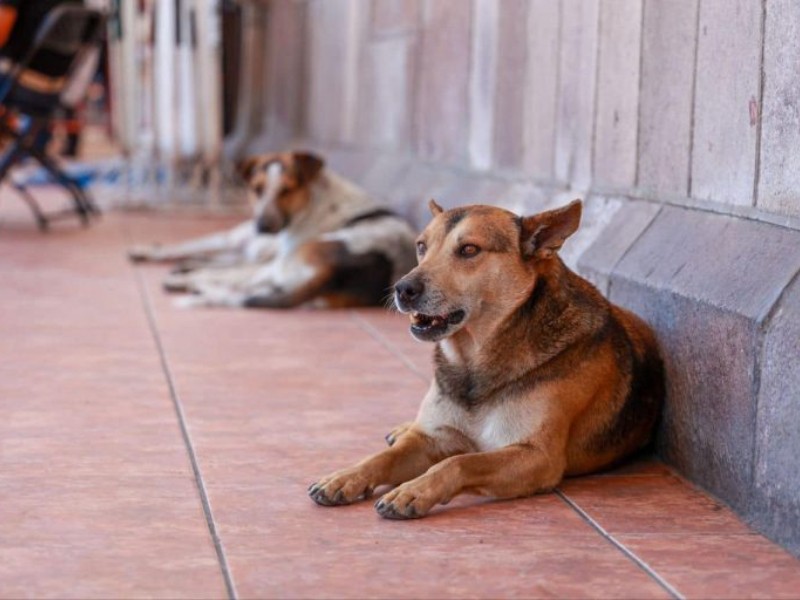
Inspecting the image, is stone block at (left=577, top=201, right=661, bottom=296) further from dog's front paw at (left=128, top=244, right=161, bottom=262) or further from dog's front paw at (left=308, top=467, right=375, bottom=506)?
dog's front paw at (left=128, top=244, right=161, bottom=262)

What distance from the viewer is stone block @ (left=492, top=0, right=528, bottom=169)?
21.1 feet

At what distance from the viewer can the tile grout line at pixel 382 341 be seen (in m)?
5.54

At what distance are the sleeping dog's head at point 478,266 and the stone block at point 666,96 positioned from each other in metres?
0.77

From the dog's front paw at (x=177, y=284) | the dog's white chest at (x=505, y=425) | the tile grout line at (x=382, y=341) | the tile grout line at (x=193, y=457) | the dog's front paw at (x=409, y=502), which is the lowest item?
the dog's front paw at (x=177, y=284)

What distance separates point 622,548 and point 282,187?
459 cm

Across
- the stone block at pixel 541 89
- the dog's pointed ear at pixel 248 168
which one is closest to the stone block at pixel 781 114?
the stone block at pixel 541 89

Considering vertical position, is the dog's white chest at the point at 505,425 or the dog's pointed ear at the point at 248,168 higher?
the dog's pointed ear at the point at 248,168

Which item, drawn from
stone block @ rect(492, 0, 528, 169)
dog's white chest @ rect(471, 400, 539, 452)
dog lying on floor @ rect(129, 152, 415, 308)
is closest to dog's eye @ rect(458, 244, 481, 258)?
dog's white chest @ rect(471, 400, 539, 452)

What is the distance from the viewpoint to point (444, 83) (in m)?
7.75

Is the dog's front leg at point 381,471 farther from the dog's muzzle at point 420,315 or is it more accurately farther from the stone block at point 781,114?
the stone block at point 781,114

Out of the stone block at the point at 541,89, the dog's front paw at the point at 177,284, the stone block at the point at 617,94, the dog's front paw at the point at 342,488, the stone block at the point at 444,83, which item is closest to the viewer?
the dog's front paw at the point at 342,488

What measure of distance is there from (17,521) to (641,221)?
2333mm

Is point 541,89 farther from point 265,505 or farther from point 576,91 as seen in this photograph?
point 265,505

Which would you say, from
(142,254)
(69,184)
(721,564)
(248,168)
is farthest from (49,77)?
(721,564)
